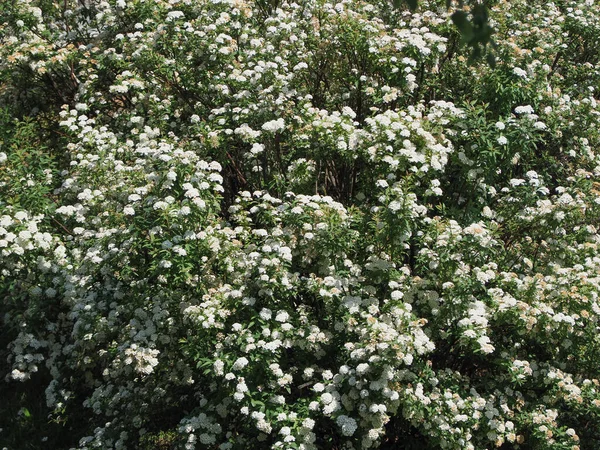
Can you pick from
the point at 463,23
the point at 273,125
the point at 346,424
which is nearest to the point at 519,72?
the point at 273,125

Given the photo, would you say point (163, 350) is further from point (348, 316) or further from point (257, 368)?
point (348, 316)

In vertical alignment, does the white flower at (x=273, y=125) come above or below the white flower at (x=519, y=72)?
below

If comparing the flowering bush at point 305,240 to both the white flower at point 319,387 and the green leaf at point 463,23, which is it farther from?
the green leaf at point 463,23

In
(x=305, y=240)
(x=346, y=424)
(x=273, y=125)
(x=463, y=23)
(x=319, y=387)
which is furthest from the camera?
(x=273, y=125)

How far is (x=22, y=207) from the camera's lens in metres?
6.57

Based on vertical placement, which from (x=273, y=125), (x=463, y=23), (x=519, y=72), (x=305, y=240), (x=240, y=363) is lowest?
(x=240, y=363)

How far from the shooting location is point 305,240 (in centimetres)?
523

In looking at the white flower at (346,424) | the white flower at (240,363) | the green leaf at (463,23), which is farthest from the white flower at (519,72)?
the green leaf at (463,23)

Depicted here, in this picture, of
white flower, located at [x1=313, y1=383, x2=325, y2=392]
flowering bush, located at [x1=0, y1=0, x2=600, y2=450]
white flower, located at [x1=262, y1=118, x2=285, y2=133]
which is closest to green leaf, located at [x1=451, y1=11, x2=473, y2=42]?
flowering bush, located at [x1=0, y1=0, x2=600, y2=450]

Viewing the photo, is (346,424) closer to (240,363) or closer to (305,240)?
(240,363)

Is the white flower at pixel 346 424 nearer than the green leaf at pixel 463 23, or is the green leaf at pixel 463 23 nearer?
the green leaf at pixel 463 23

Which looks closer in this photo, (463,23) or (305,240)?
(463,23)

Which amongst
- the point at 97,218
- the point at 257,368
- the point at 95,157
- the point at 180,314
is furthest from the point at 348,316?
the point at 95,157

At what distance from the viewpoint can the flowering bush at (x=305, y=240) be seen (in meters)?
5.00
